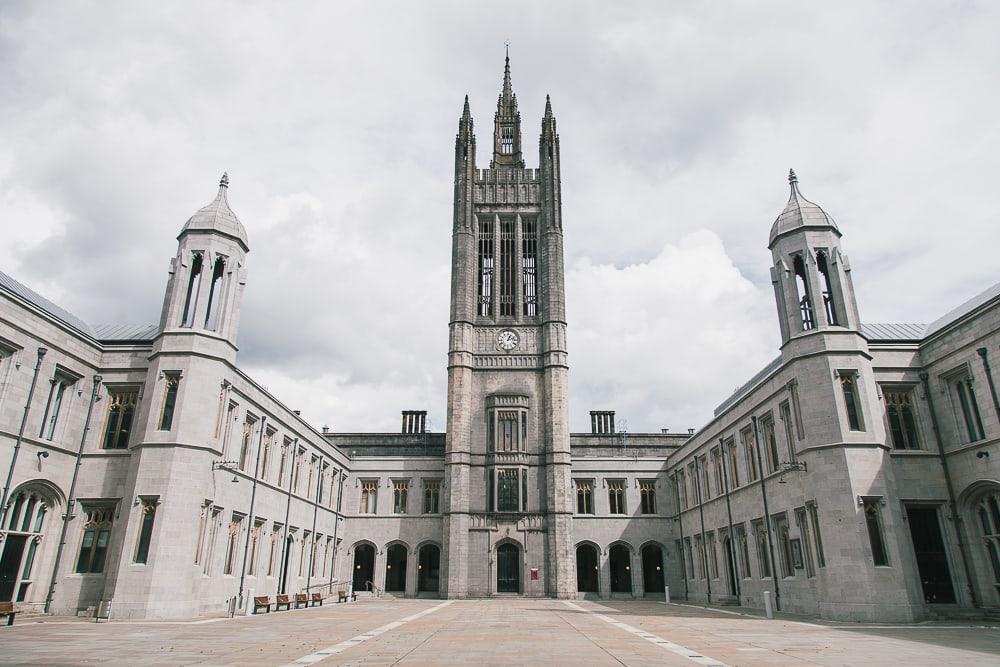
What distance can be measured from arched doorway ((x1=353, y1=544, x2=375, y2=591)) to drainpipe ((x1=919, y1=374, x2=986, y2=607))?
40912 mm

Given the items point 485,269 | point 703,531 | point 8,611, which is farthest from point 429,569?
point 8,611

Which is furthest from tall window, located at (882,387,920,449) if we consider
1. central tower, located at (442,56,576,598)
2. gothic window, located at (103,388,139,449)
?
gothic window, located at (103,388,139,449)

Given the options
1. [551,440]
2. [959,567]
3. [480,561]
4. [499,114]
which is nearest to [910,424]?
[959,567]

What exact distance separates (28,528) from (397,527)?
1248 inches

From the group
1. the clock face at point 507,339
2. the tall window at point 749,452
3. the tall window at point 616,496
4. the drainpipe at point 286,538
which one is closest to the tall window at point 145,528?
the drainpipe at point 286,538

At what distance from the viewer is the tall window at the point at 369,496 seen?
54263 mm

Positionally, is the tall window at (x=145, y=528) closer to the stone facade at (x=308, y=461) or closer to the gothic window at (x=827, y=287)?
the stone facade at (x=308, y=461)

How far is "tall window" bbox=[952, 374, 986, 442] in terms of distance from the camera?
2558 centimetres

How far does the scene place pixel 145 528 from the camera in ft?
83.4

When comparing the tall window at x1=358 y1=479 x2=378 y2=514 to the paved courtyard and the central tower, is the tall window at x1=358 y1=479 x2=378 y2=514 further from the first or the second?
the paved courtyard

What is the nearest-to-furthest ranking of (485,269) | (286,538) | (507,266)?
1. (286,538)
2. (485,269)
3. (507,266)

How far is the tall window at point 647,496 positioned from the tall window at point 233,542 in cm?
3418

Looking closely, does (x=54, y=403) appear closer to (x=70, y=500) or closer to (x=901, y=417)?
(x=70, y=500)

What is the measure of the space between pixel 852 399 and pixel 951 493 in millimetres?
5206
